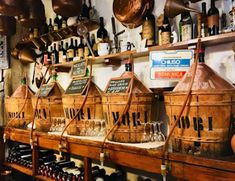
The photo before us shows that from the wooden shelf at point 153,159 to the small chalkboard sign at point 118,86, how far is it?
39 centimetres

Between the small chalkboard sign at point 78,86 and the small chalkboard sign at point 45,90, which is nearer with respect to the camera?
the small chalkboard sign at point 78,86

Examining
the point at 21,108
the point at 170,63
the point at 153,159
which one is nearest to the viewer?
the point at 153,159

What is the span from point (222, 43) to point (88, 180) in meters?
1.51

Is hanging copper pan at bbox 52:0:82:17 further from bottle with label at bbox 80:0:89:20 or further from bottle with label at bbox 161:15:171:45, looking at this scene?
bottle with label at bbox 161:15:171:45

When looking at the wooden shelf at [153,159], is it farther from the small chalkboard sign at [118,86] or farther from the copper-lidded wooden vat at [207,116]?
the small chalkboard sign at [118,86]

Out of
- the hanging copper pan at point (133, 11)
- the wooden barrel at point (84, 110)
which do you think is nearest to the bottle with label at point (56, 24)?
the hanging copper pan at point (133, 11)

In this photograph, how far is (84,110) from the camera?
252 centimetres

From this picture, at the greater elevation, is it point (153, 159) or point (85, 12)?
point (85, 12)

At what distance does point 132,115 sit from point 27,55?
2546 mm

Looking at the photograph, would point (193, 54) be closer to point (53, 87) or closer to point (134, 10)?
point (134, 10)

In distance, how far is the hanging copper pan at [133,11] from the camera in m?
2.53

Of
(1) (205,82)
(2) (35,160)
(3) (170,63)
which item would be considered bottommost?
(2) (35,160)

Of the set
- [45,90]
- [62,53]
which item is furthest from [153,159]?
[62,53]

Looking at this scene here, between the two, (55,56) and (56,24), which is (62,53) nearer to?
(55,56)
